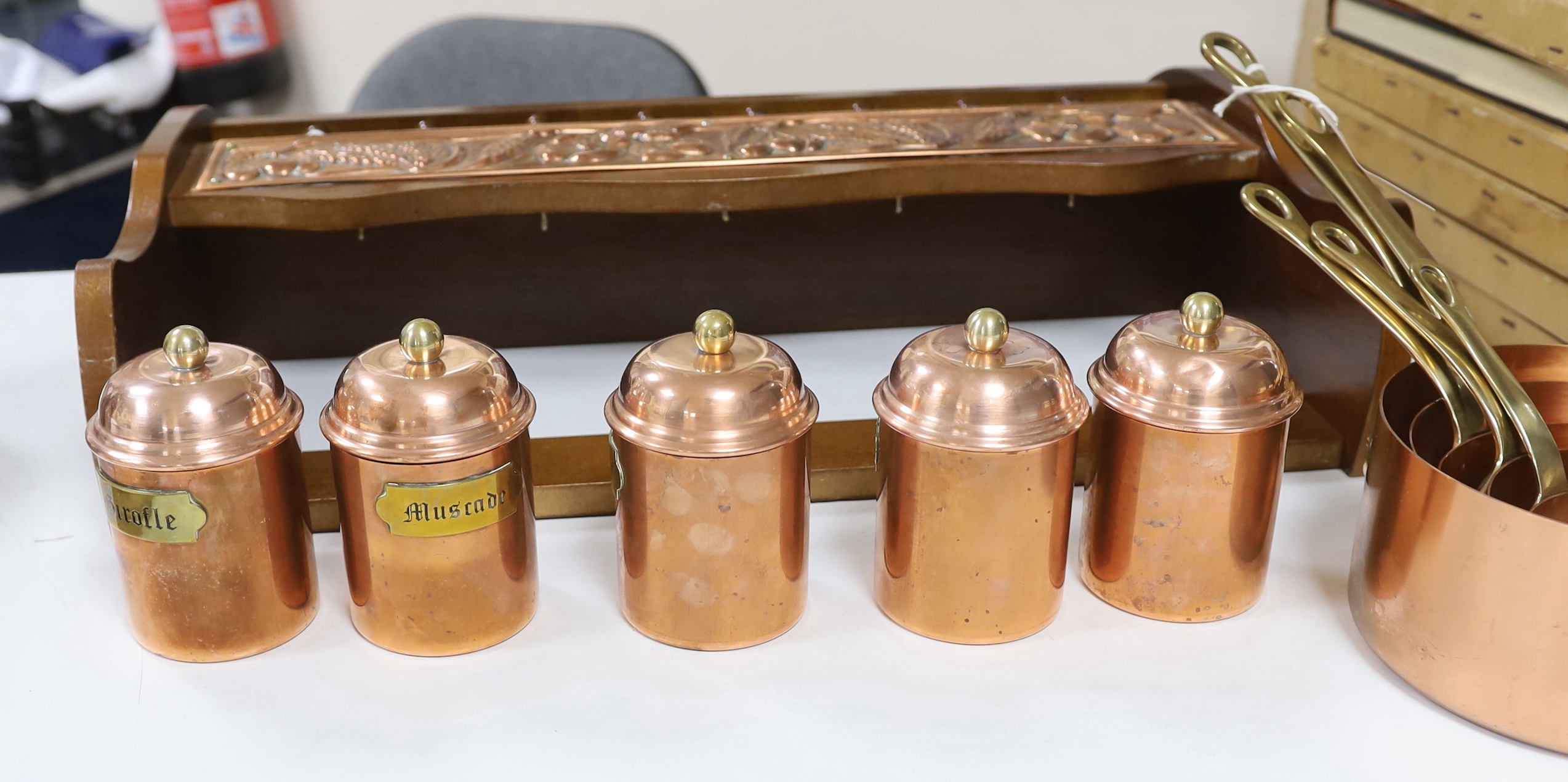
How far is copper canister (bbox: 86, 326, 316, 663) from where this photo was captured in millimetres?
627

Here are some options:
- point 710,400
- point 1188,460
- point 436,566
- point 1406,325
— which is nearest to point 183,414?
point 436,566

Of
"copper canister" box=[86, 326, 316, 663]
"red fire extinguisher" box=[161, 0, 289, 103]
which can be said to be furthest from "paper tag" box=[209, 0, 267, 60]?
"copper canister" box=[86, 326, 316, 663]

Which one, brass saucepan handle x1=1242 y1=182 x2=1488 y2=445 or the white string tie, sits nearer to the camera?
brass saucepan handle x1=1242 y1=182 x2=1488 y2=445

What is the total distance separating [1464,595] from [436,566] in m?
0.50

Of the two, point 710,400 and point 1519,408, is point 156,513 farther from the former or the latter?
point 1519,408

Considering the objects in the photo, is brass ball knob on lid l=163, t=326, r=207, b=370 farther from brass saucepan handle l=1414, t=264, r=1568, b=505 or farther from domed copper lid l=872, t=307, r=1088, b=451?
brass saucepan handle l=1414, t=264, r=1568, b=505

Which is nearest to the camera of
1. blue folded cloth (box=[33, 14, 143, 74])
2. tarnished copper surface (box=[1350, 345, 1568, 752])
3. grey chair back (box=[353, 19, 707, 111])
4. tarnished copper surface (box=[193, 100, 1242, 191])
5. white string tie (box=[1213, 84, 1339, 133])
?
tarnished copper surface (box=[1350, 345, 1568, 752])

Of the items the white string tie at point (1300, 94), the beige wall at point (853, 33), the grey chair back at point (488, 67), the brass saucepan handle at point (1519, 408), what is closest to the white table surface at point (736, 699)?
the brass saucepan handle at point (1519, 408)

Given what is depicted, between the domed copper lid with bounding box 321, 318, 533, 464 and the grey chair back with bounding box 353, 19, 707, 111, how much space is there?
830mm

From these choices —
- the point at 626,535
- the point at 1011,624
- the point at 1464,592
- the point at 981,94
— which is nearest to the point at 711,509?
the point at 626,535

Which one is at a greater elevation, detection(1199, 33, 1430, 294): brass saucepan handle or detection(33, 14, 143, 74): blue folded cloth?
detection(1199, 33, 1430, 294): brass saucepan handle

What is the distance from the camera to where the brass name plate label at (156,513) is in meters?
0.63

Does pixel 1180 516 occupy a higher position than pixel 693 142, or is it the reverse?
pixel 693 142

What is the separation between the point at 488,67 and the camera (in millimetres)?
1439
